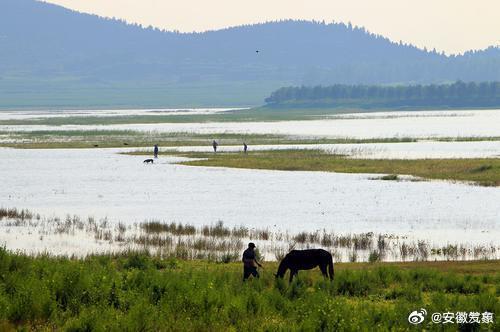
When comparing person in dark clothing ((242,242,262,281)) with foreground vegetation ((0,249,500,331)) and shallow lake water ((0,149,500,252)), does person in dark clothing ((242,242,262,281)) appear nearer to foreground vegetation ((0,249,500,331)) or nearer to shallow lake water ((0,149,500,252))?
foreground vegetation ((0,249,500,331))

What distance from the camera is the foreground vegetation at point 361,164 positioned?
68312 mm

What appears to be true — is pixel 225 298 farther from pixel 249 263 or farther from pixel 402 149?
pixel 402 149

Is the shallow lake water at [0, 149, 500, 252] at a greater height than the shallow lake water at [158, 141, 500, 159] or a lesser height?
lesser

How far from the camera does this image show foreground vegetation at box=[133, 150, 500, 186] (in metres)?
68.3

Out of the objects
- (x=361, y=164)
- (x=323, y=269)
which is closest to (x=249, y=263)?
(x=323, y=269)

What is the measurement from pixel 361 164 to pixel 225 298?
56695 millimetres

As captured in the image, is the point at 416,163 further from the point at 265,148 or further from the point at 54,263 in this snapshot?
the point at 54,263

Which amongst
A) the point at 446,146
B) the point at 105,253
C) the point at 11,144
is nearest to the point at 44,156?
the point at 11,144

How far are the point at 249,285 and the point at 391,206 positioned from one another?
28.8 meters

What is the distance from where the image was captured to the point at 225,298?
2291 cm

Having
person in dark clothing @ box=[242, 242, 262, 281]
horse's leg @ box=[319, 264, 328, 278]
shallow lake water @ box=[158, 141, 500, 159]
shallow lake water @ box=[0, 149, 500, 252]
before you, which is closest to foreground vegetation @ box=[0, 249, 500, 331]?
horse's leg @ box=[319, 264, 328, 278]

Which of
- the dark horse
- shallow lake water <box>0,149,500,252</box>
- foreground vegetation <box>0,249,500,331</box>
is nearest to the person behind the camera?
foreground vegetation <box>0,249,500,331</box>

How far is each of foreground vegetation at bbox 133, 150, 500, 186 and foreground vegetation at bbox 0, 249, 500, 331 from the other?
3814cm

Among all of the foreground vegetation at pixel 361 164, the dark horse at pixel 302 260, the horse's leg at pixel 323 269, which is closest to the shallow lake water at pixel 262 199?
the foreground vegetation at pixel 361 164
